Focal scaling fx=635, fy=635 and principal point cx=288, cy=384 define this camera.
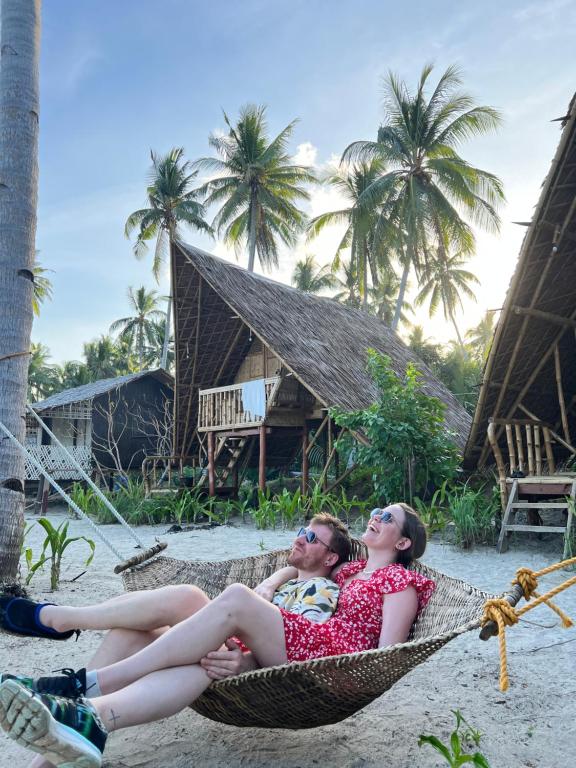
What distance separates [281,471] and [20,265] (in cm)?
919

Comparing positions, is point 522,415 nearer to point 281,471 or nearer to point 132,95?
point 132,95

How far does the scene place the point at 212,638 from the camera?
1.64m

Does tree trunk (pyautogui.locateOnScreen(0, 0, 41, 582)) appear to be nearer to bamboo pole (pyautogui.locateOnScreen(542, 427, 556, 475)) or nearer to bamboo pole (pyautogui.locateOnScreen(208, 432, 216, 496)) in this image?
bamboo pole (pyautogui.locateOnScreen(542, 427, 556, 475))

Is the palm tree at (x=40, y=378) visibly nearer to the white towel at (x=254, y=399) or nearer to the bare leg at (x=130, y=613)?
the white towel at (x=254, y=399)

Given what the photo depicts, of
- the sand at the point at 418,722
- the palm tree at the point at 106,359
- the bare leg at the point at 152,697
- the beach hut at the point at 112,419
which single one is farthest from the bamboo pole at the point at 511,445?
the palm tree at the point at 106,359

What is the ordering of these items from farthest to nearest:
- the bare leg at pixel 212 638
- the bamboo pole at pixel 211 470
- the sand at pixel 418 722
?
the bamboo pole at pixel 211 470, the sand at pixel 418 722, the bare leg at pixel 212 638

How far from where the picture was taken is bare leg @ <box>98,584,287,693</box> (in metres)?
1.61

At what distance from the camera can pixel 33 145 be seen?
12.3 ft

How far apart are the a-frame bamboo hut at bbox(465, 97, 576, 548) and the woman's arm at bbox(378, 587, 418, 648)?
3.28 m

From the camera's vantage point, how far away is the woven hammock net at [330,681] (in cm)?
151

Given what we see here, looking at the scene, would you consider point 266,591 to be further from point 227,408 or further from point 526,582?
point 227,408

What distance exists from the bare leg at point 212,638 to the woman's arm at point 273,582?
0.45 m

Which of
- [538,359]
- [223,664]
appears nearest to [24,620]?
[223,664]

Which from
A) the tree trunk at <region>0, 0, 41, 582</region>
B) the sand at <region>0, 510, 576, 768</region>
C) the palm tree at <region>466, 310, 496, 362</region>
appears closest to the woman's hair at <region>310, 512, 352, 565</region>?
the sand at <region>0, 510, 576, 768</region>
